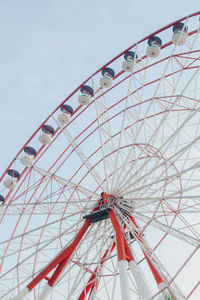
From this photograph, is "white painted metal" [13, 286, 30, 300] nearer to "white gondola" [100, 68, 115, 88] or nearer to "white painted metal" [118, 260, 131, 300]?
"white painted metal" [118, 260, 131, 300]

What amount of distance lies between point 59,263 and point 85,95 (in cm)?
803

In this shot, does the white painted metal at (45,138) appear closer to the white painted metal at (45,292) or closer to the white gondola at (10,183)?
the white gondola at (10,183)

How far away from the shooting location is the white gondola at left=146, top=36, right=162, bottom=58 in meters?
15.1

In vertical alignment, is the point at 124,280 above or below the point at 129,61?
below

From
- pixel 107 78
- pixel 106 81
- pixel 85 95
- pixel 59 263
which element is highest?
pixel 107 78

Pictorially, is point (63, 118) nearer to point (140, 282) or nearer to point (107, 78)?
point (107, 78)

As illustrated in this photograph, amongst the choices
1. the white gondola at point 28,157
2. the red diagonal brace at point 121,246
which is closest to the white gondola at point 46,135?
the white gondola at point 28,157

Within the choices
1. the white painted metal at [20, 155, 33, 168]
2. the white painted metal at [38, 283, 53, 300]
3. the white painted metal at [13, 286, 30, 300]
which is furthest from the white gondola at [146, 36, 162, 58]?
the white painted metal at [13, 286, 30, 300]

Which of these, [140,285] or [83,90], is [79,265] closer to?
[140,285]

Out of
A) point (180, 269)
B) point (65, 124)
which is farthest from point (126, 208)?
point (65, 124)

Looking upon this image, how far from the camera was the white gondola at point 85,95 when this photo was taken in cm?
1602

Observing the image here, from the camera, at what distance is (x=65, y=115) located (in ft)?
54.2

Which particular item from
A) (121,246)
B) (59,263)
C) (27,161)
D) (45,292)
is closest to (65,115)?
(27,161)

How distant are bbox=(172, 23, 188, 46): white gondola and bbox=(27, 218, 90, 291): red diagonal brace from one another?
9.09m
